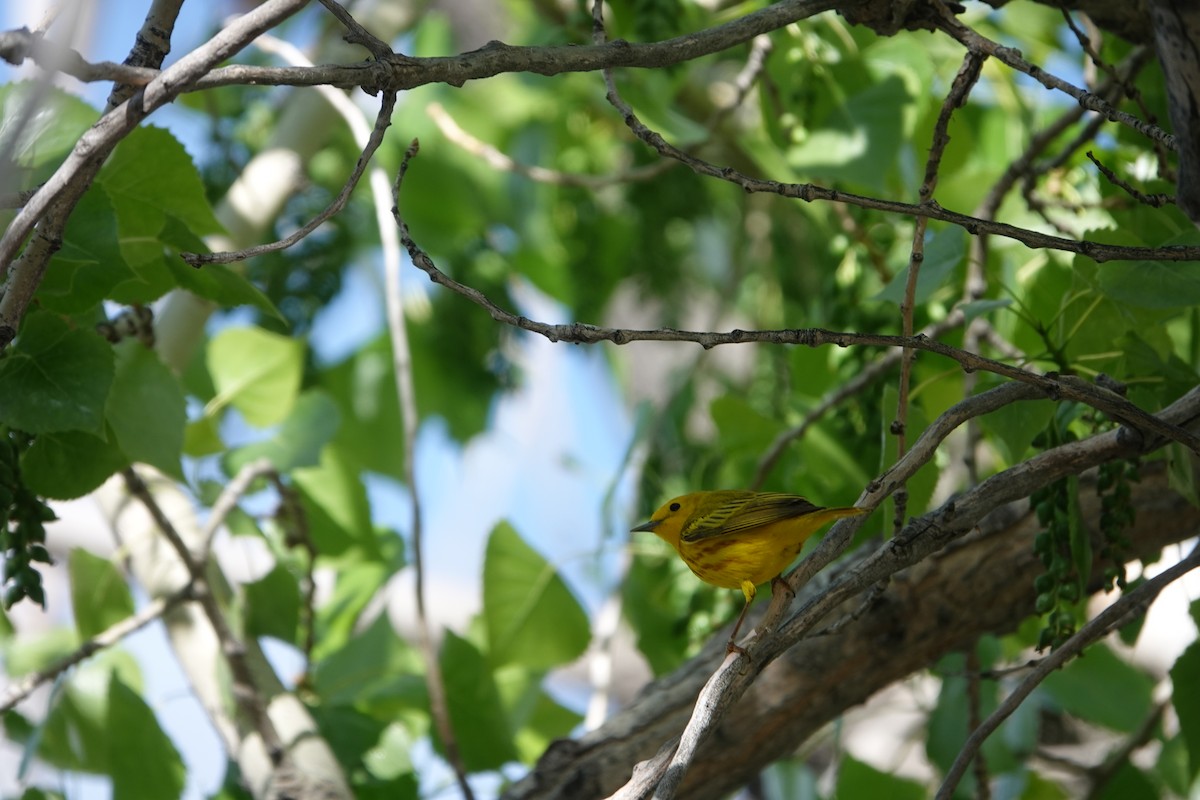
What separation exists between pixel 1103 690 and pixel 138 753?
185cm

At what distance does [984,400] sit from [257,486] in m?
1.58

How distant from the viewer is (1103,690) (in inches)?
88.5

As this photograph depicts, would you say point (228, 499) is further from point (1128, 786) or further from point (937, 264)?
point (1128, 786)

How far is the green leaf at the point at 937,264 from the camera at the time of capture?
4.66ft

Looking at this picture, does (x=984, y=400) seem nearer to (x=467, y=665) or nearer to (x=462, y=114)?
A: (x=467, y=665)

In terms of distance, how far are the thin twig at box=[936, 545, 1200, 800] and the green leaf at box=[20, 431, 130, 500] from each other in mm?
1039

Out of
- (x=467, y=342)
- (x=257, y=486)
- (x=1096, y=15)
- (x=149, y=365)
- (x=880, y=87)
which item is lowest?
(x=149, y=365)

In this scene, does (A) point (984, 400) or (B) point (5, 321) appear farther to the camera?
(A) point (984, 400)

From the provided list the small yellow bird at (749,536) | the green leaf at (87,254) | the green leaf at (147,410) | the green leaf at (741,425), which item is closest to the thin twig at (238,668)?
the green leaf at (147,410)

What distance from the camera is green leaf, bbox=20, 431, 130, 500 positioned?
1.34 m

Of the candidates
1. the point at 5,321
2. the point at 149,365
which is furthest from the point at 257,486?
the point at 5,321

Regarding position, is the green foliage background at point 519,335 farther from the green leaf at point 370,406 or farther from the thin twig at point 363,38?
the thin twig at point 363,38

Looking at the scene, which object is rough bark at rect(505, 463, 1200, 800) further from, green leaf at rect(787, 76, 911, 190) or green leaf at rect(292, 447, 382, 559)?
green leaf at rect(292, 447, 382, 559)

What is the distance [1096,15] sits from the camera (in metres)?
1.51
